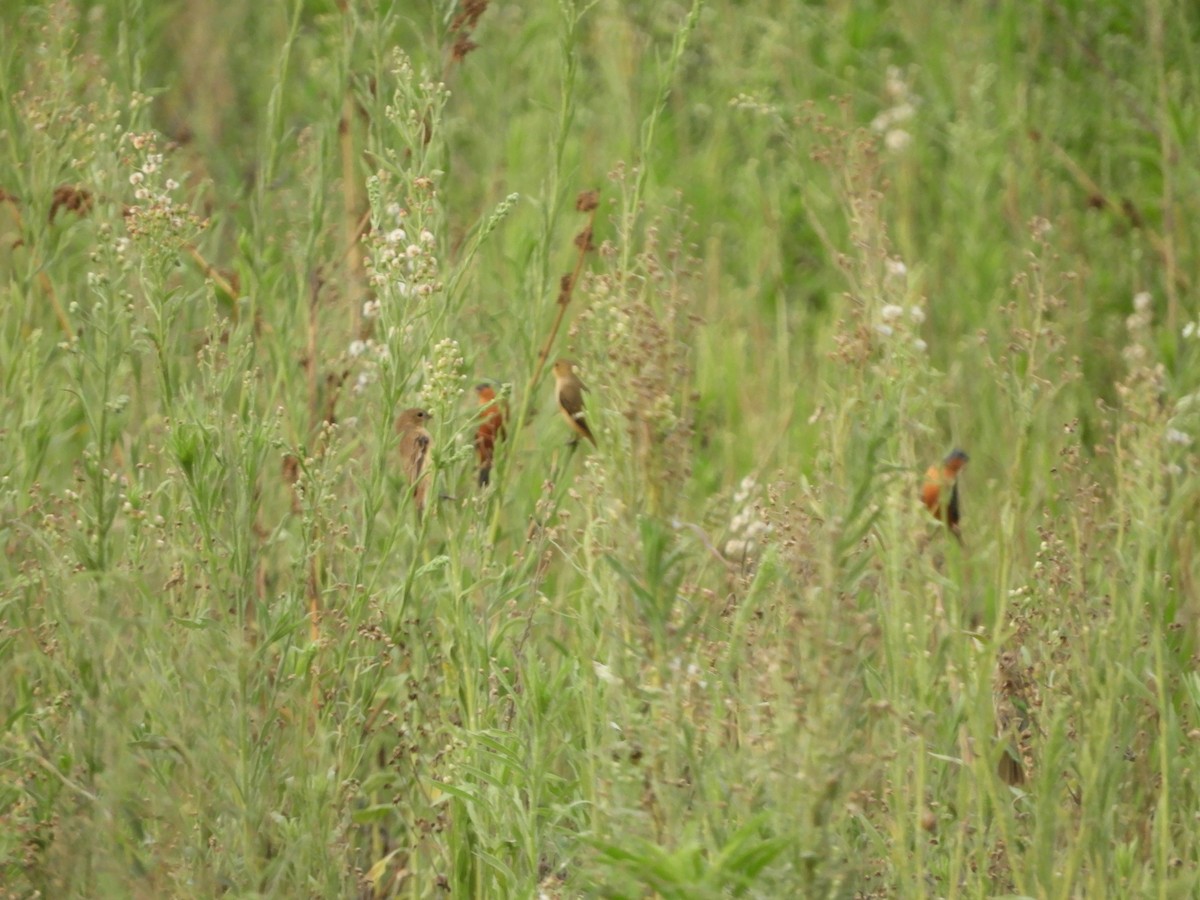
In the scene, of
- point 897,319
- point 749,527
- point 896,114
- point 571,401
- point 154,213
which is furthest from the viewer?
point 896,114

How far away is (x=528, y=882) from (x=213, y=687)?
0.62m

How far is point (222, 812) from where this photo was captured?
7.74ft

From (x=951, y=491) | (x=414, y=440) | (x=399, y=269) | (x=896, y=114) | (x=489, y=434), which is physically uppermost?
(x=896, y=114)

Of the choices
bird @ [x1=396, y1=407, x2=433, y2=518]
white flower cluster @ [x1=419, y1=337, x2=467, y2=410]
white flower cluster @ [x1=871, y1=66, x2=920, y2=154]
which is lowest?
bird @ [x1=396, y1=407, x2=433, y2=518]

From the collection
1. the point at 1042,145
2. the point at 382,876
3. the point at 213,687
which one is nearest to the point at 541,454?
the point at 382,876

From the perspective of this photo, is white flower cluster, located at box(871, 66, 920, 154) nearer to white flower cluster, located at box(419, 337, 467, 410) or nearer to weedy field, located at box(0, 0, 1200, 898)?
weedy field, located at box(0, 0, 1200, 898)

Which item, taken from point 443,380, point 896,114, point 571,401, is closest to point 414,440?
point 443,380

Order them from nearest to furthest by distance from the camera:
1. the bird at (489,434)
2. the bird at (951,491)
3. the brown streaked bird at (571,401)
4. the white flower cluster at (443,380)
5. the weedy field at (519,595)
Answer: the weedy field at (519,595), the white flower cluster at (443,380), the bird at (489,434), the bird at (951,491), the brown streaked bird at (571,401)

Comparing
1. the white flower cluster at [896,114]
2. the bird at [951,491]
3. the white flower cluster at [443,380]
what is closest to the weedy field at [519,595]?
the white flower cluster at [443,380]

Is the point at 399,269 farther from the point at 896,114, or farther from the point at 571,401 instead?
the point at 896,114

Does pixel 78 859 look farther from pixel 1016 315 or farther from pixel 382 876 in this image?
pixel 1016 315

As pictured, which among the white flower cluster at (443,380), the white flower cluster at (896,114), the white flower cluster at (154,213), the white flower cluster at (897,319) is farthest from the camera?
the white flower cluster at (896,114)

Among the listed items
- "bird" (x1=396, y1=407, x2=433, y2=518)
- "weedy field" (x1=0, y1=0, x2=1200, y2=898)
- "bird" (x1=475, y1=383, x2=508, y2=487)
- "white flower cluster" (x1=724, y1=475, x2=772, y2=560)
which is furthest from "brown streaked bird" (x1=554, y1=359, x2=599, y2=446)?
"bird" (x1=396, y1=407, x2=433, y2=518)

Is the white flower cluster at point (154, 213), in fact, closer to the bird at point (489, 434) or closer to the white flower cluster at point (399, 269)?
the white flower cluster at point (399, 269)
